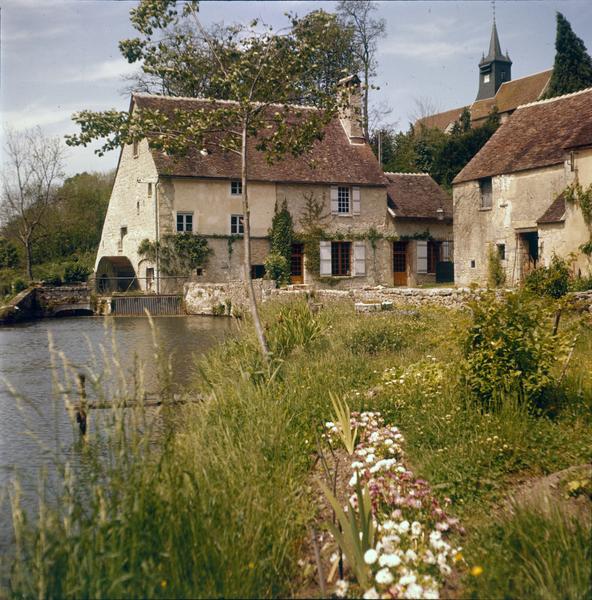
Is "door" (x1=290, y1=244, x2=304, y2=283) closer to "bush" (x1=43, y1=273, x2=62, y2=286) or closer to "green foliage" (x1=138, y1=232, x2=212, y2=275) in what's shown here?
"green foliage" (x1=138, y1=232, x2=212, y2=275)

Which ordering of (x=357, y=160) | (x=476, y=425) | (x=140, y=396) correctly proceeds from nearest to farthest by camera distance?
(x=140, y=396), (x=476, y=425), (x=357, y=160)

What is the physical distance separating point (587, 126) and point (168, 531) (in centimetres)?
2348

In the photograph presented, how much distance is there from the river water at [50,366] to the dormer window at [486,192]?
11799mm

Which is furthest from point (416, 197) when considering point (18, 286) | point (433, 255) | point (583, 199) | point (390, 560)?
point (390, 560)

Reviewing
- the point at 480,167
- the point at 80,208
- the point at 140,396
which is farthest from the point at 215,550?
the point at 80,208

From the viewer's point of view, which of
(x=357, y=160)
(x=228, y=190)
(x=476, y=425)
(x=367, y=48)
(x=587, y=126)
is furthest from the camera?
(x=367, y=48)

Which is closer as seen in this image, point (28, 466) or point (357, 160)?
point (28, 466)

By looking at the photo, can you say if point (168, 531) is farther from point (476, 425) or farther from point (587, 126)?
point (587, 126)

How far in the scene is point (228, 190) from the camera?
3238 cm

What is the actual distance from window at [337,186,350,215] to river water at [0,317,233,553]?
1036 centimetres

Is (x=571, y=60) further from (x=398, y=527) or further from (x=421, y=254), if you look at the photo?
(x=398, y=527)

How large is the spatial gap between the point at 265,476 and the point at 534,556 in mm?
2062

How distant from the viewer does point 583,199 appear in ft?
72.1

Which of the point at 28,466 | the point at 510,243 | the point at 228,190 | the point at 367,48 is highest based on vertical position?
the point at 367,48
